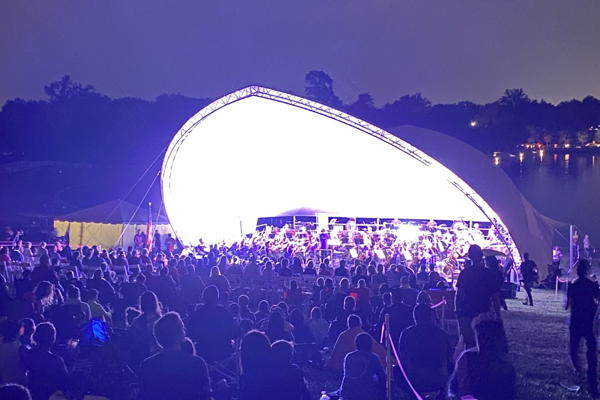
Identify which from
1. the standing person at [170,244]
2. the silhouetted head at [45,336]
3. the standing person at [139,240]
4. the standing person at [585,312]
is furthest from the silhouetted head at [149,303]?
the standing person at [139,240]

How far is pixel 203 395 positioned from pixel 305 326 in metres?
4.71

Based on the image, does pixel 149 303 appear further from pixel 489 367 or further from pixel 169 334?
pixel 489 367

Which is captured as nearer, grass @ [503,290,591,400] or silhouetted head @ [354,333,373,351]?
silhouetted head @ [354,333,373,351]

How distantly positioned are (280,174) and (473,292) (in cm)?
1902

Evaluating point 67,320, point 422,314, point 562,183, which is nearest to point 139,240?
point 67,320

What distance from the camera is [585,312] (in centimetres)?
764

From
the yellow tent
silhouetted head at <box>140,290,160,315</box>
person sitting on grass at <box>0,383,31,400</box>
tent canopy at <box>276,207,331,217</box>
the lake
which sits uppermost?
the lake

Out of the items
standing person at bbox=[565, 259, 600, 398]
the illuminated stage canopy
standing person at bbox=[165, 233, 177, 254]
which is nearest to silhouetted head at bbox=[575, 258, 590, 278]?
standing person at bbox=[565, 259, 600, 398]

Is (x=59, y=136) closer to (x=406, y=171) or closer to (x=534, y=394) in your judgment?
(x=406, y=171)

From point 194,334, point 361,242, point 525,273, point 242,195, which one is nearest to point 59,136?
point 242,195

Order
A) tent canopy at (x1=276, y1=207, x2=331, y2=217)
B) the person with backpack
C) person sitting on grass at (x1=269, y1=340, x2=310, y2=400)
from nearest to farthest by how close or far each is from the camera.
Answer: person sitting on grass at (x1=269, y1=340, x2=310, y2=400) → the person with backpack → tent canopy at (x1=276, y1=207, x2=331, y2=217)

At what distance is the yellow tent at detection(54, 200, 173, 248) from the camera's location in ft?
87.3

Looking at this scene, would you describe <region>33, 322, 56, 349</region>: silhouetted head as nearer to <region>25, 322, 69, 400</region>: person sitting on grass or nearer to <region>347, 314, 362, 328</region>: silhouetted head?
<region>25, 322, 69, 400</region>: person sitting on grass

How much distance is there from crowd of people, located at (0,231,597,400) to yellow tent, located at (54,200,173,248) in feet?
52.0
